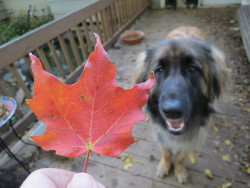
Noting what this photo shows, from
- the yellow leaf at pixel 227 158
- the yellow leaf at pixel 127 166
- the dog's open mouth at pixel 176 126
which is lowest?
the yellow leaf at pixel 227 158

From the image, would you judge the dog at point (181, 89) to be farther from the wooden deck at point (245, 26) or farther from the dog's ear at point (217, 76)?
the wooden deck at point (245, 26)

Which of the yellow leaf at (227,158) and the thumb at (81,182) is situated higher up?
the thumb at (81,182)

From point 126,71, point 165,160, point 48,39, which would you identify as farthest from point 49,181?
point 126,71

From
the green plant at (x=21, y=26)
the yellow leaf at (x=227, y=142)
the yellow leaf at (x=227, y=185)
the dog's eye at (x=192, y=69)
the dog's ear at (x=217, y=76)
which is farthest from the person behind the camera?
the green plant at (x=21, y=26)

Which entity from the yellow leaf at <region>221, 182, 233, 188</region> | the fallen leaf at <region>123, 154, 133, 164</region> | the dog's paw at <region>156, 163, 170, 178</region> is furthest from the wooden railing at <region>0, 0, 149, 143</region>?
the yellow leaf at <region>221, 182, 233, 188</region>

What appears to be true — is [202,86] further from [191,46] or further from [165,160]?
[165,160]

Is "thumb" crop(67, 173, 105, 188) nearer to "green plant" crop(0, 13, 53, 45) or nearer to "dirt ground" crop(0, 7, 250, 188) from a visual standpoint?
"dirt ground" crop(0, 7, 250, 188)

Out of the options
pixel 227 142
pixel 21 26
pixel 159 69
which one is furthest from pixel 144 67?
pixel 21 26

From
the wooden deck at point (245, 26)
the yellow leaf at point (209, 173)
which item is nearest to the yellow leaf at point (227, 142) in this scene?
the yellow leaf at point (209, 173)
